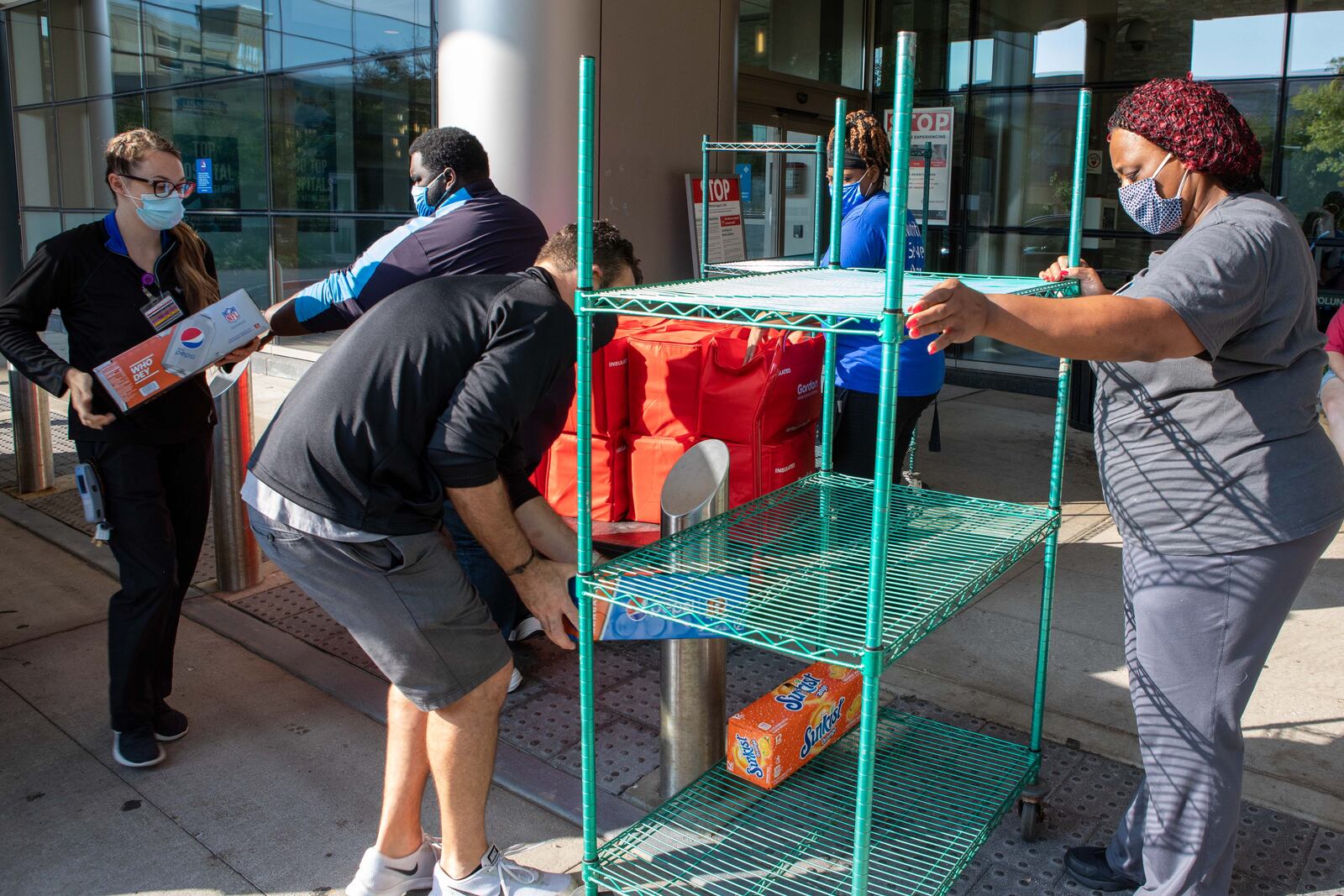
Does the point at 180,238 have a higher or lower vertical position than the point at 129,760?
higher

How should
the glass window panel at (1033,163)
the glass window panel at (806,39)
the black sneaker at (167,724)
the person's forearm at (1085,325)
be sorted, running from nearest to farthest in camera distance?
the person's forearm at (1085,325)
the black sneaker at (167,724)
the glass window panel at (1033,163)
the glass window panel at (806,39)

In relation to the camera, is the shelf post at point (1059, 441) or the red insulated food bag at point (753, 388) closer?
the shelf post at point (1059, 441)

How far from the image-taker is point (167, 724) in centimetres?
352

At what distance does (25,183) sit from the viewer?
44.2 ft

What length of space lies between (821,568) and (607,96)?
15.5 feet

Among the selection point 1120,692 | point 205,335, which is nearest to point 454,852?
point 205,335

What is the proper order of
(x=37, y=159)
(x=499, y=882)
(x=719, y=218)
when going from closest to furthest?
(x=499, y=882)
(x=719, y=218)
(x=37, y=159)

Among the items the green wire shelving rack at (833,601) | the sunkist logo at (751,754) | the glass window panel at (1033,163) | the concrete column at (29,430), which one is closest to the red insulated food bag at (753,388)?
the green wire shelving rack at (833,601)

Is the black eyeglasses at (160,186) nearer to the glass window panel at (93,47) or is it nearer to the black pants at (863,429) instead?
the black pants at (863,429)

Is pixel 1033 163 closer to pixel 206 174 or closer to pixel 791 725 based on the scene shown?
pixel 206 174

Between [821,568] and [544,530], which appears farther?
[544,530]

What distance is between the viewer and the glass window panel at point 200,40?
34.2 feet

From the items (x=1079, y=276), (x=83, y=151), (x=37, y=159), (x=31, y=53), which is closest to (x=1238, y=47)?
(x=1079, y=276)

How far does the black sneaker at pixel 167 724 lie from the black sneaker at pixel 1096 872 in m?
2.74
